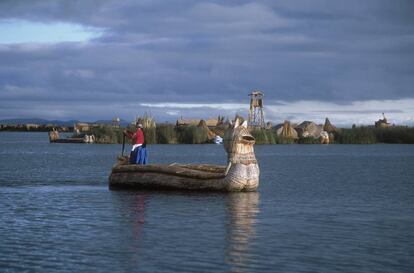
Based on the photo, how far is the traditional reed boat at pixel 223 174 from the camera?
27719 millimetres

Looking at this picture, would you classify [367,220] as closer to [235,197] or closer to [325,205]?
[325,205]

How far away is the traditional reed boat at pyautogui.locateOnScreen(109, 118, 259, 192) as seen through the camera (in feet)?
90.9

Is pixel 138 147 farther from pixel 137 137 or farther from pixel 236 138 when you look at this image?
pixel 236 138

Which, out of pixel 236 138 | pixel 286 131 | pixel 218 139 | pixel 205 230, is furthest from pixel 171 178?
pixel 286 131

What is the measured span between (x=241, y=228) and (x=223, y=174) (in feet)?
28.4

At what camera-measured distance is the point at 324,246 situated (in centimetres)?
1703

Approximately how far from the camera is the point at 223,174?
1108 inches

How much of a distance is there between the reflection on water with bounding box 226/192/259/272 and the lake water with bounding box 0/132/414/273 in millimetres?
25

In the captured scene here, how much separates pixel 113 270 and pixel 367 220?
906 cm

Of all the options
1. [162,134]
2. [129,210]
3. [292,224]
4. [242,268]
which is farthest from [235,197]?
[162,134]

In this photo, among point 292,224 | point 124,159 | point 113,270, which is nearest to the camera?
point 113,270

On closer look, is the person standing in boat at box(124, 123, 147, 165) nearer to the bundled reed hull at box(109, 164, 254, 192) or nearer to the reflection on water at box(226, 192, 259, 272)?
the bundled reed hull at box(109, 164, 254, 192)

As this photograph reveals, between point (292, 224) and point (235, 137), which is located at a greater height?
point (235, 137)

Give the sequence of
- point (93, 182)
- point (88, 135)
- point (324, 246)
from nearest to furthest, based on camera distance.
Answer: point (324, 246) → point (93, 182) → point (88, 135)
